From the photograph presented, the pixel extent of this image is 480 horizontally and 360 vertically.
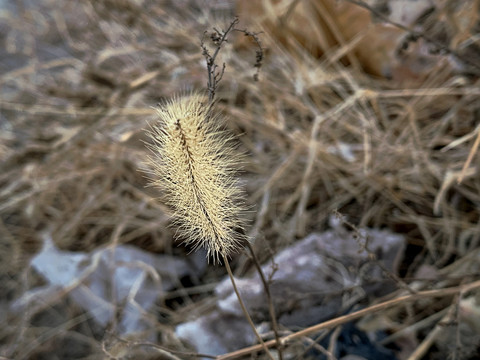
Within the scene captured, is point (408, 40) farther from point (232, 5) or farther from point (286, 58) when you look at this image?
point (232, 5)

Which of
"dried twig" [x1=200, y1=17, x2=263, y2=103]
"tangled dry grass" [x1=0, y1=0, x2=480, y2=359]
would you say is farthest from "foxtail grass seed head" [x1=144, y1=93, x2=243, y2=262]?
"tangled dry grass" [x1=0, y1=0, x2=480, y2=359]

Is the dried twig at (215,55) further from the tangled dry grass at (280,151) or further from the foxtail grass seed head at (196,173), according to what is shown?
the tangled dry grass at (280,151)

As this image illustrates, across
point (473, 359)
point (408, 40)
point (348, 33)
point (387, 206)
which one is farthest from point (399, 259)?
point (348, 33)

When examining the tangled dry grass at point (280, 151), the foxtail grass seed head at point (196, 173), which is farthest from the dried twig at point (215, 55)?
the tangled dry grass at point (280, 151)

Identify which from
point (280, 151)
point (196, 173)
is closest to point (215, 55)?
point (196, 173)

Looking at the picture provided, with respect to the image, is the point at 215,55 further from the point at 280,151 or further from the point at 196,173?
the point at 280,151

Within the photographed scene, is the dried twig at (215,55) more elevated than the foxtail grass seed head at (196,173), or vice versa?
the dried twig at (215,55)
